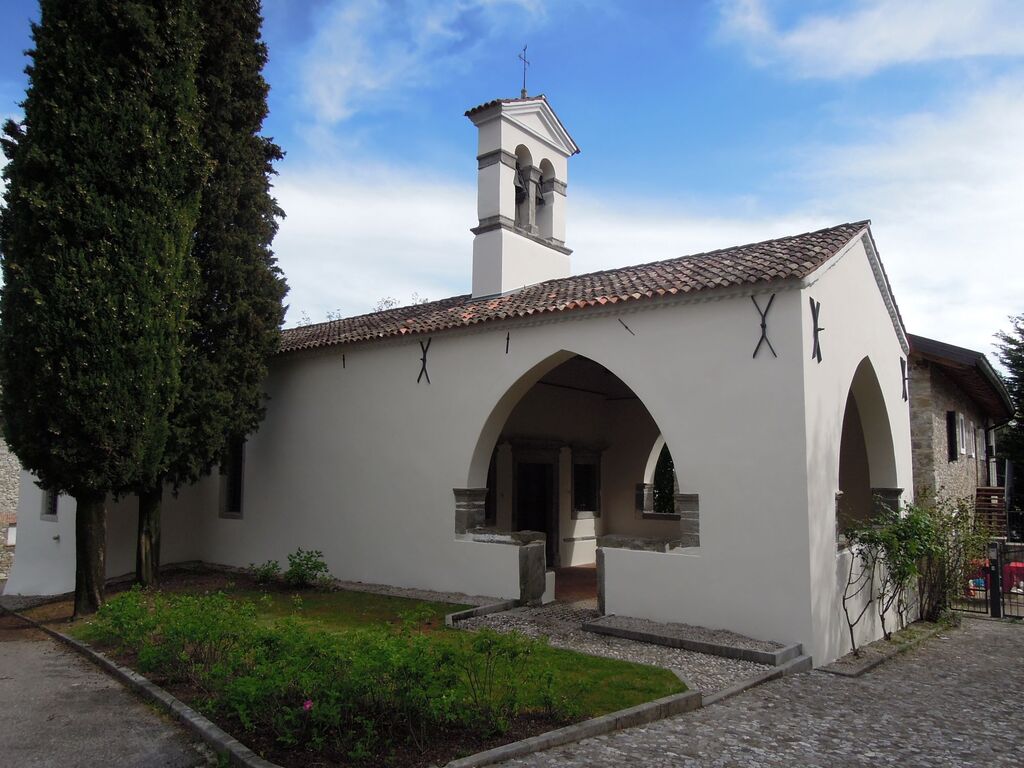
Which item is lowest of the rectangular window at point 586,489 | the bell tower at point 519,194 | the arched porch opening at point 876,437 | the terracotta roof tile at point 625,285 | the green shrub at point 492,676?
the green shrub at point 492,676

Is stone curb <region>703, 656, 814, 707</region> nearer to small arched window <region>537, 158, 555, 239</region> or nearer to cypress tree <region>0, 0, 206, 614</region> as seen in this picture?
cypress tree <region>0, 0, 206, 614</region>

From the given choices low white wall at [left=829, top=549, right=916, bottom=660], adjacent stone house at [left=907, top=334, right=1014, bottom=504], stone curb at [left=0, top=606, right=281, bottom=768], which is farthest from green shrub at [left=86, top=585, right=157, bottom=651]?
adjacent stone house at [left=907, top=334, right=1014, bottom=504]

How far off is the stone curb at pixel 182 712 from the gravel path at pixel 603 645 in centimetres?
308

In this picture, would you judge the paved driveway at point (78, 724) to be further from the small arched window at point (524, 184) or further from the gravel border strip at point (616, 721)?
the small arched window at point (524, 184)

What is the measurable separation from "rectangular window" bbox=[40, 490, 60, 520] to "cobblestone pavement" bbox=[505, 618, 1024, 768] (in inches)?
585

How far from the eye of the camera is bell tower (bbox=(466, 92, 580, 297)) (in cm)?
1228

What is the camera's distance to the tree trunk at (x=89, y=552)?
9484mm

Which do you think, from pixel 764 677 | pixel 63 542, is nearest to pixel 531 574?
pixel 764 677

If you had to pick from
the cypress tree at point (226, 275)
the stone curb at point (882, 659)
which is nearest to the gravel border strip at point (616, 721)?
the stone curb at point (882, 659)

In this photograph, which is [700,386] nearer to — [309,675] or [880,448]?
[880,448]

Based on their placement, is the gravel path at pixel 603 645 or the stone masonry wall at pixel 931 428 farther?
the stone masonry wall at pixel 931 428

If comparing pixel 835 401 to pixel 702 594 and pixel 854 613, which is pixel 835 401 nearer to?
pixel 854 613

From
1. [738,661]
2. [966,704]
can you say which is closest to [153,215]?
[738,661]

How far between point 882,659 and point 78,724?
7075mm
